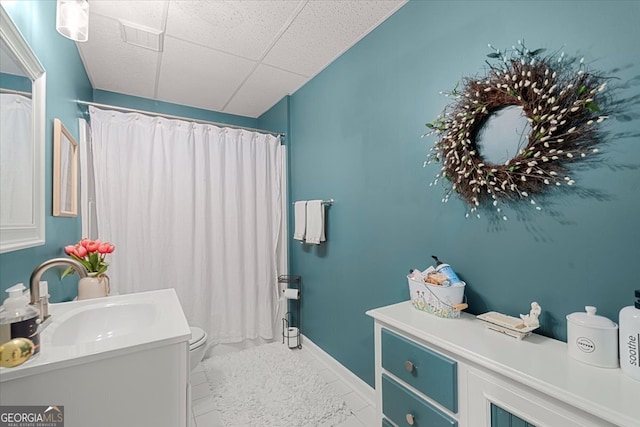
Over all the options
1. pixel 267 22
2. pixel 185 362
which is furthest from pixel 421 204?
pixel 267 22

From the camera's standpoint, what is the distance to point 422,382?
38.7 inches

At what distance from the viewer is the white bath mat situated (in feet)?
5.13

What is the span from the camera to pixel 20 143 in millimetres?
886

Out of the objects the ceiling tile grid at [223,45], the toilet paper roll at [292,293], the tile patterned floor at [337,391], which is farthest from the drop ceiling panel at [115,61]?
the tile patterned floor at [337,391]

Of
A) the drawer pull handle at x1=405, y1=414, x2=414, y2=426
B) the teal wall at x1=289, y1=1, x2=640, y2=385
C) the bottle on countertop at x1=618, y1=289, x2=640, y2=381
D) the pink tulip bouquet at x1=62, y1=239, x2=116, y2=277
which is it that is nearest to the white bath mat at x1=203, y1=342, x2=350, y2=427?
the teal wall at x1=289, y1=1, x2=640, y2=385

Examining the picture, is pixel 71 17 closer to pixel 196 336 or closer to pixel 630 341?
pixel 196 336

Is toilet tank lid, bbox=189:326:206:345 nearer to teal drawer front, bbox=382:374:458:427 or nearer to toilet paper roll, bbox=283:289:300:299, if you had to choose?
toilet paper roll, bbox=283:289:300:299

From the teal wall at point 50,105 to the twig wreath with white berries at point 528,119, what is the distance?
1588 millimetres

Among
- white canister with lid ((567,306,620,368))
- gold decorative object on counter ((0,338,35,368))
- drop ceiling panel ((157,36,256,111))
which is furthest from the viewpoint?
drop ceiling panel ((157,36,256,111))

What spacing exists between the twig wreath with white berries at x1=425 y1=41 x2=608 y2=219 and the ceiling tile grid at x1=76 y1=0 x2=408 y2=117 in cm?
81

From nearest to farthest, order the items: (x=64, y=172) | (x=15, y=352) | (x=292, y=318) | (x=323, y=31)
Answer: (x=15, y=352) < (x=64, y=172) < (x=323, y=31) < (x=292, y=318)

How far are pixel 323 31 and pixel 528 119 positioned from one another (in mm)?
1316

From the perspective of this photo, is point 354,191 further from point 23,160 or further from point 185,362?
point 23,160

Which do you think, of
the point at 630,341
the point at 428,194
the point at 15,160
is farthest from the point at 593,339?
the point at 15,160
